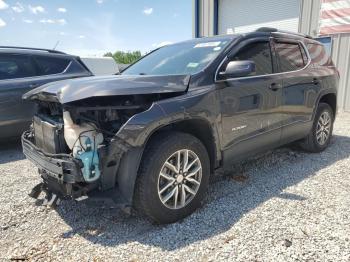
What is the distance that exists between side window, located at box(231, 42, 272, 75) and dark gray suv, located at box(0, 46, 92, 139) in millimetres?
3395

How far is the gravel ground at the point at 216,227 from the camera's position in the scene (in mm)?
2574

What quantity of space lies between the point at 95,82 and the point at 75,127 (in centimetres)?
42

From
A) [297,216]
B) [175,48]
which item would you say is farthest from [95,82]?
[297,216]

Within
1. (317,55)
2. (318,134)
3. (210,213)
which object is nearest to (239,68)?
(210,213)

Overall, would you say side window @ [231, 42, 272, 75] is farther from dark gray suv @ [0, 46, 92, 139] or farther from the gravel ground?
dark gray suv @ [0, 46, 92, 139]

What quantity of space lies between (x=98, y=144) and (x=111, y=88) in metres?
0.47

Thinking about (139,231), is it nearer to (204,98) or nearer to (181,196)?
(181,196)

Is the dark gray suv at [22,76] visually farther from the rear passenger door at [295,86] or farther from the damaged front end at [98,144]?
the rear passenger door at [295,86]

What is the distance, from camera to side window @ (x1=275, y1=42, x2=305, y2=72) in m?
4.19

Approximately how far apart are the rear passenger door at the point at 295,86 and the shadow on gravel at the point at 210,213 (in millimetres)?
574

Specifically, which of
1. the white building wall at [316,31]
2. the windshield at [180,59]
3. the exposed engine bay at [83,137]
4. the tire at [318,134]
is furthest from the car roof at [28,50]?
the white building wall at [316,31]

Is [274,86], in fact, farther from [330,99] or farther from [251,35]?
[330,99]

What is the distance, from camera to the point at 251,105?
3.63m

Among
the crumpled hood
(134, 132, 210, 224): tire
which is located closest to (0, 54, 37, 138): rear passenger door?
the crumpled hood
